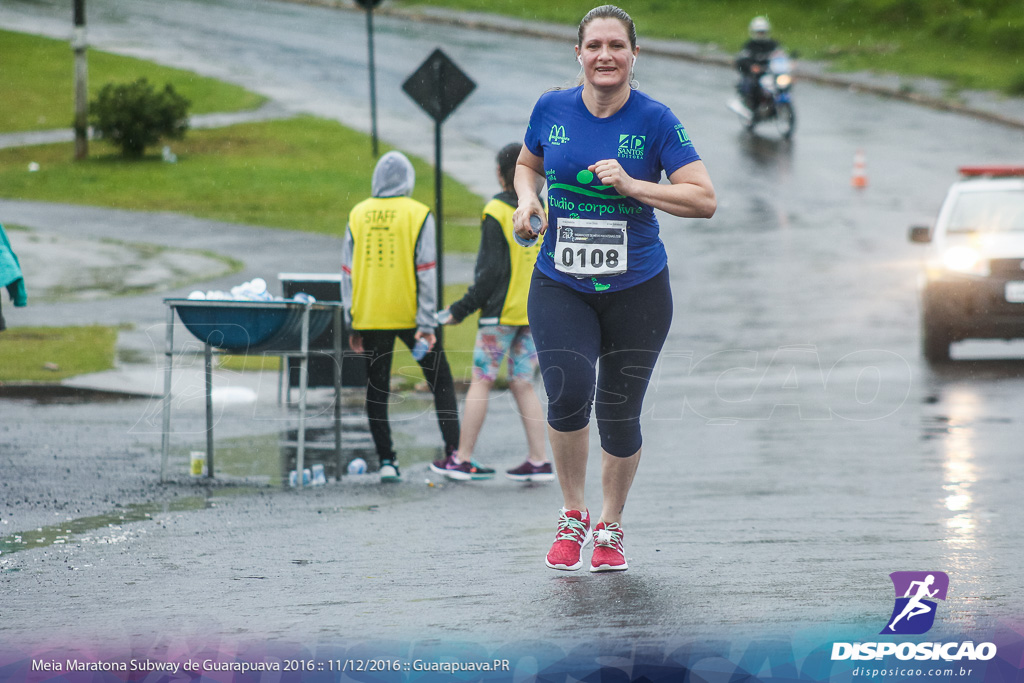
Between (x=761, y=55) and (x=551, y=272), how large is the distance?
2445 cm

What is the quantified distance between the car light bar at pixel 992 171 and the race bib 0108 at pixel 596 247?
10108mm

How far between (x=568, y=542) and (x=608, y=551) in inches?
6.2

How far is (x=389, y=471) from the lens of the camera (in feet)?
28.6

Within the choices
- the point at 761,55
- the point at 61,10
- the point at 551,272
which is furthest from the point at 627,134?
the point at 61,10

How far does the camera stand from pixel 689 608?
16.5ft

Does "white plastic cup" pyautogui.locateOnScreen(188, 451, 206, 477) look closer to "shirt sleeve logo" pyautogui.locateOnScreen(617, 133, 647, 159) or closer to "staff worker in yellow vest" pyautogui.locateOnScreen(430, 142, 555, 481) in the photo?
"staff worker in yellow vest" pyautogui.locateOnScreen(430, 142, 555, 481)

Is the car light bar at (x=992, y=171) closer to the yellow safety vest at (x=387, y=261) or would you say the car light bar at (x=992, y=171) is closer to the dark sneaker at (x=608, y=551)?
the yellow safety vest at (x=387, y=261)

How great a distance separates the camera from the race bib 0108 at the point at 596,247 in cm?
545

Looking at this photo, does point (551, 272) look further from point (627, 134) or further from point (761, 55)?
point (761, 55)

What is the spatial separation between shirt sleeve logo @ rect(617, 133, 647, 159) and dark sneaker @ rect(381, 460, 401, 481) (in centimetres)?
376

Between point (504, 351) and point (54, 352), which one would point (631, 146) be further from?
point (54, 352)

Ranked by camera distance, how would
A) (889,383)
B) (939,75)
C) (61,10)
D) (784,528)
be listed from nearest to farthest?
(784,528), (889,383), (939,75), (61,10)

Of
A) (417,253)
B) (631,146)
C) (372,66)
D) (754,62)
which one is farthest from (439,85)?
(754,62)

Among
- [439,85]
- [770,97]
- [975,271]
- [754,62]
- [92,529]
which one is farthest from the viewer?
[770,97]
